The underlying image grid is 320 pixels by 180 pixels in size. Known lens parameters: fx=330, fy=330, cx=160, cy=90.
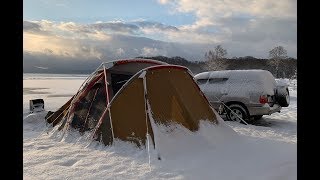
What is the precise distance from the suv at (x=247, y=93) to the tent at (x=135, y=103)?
3.75m

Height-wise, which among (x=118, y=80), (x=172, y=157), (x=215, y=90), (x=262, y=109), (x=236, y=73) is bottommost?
(x=172, y=157)

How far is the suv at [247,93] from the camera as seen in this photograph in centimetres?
1152

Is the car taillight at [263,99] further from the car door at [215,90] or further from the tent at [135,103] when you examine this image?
the tent at [135,103]

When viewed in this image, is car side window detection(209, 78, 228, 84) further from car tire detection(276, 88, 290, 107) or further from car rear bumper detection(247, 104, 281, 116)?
car tire detection(276, 88, 290, 107)

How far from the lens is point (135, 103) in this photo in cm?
734

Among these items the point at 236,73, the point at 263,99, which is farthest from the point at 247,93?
the point at 236,73

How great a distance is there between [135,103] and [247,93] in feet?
18.7

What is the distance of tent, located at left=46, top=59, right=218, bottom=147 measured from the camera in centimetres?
720

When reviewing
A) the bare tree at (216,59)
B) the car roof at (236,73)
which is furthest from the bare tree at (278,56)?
the car roof at (236,73)

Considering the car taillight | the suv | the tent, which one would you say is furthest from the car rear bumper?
the tent

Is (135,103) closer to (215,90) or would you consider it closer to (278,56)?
(215,90)

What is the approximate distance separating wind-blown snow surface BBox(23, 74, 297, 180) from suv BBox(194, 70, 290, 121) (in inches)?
111
